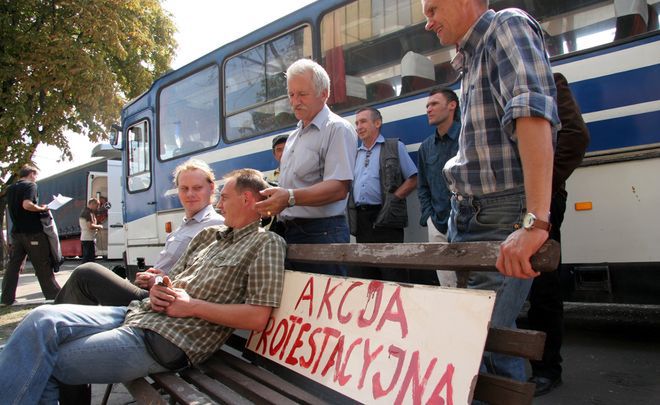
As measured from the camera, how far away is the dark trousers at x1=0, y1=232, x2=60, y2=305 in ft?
21.5

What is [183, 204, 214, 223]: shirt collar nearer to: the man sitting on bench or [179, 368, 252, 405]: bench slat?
the man sitting on bench

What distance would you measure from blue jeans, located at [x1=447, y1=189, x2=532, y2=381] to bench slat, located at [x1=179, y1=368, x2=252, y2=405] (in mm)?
867

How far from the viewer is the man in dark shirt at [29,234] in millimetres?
6539

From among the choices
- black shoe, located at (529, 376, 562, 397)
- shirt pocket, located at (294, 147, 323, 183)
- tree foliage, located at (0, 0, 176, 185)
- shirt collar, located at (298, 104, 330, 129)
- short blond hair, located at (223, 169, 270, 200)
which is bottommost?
black shoe, located at (529, 376, 562, 397)

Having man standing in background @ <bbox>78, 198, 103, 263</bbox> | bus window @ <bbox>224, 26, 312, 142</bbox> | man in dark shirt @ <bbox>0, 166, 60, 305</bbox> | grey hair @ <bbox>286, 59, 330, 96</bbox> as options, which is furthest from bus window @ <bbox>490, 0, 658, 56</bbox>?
man standing in background @ <bbox>78, 198, 103, 263</bbox>

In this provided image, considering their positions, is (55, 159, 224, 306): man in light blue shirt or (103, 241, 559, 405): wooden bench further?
(55, 159, 224, 306): man in light blue shirt

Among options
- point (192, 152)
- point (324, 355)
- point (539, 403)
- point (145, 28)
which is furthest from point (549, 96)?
point (145, 28)

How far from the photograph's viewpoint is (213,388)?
1.92 meters

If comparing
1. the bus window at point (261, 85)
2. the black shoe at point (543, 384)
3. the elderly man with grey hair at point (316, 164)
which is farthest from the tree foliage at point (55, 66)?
the black shoe at point (543, 384)

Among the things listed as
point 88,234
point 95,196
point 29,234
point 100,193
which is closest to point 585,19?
point 29,234

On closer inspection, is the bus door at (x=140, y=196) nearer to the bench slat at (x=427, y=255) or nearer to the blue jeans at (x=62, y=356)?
the blue jeans at (x=62, y=356)

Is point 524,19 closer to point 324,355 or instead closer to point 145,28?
point 324,355

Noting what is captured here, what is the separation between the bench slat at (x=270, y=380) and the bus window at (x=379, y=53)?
2727mm

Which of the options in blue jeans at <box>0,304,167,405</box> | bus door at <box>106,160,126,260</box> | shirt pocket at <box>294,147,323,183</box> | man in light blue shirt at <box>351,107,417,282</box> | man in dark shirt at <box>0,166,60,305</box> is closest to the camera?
blue jeans at <box>0,304,167,405</box>
